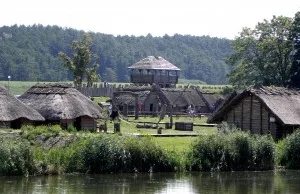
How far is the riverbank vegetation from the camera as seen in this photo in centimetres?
4212

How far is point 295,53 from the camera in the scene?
76688 millimetres

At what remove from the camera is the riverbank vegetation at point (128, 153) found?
1658 inches

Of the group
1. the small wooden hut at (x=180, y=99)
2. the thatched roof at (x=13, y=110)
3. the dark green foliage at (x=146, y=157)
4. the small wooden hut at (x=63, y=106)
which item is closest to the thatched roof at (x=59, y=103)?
the small wooden hut at (x=63, y=106)

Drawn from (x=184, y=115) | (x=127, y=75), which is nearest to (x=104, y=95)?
(x=184, y=115)

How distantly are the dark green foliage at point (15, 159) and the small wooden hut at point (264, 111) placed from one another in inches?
794

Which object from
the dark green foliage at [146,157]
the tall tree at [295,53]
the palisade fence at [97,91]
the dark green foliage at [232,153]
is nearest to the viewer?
the dark green foliage at [146,157]

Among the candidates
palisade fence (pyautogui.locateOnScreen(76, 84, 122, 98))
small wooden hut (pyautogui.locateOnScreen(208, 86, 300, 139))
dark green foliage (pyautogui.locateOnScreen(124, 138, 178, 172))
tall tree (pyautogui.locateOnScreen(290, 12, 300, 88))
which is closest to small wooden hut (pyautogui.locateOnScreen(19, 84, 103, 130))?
small wooden hut (pyautogui.locateOnScreen(208, 86, 300, 139))

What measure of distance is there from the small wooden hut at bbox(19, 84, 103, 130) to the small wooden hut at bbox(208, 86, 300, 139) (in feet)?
29.5

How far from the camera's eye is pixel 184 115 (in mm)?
89875

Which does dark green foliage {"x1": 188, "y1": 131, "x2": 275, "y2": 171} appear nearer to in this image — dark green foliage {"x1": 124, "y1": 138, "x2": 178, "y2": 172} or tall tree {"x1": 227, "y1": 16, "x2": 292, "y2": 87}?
dark green foliage {"x1": 124, "y1": 138, "x2": 178, "y2": 172}

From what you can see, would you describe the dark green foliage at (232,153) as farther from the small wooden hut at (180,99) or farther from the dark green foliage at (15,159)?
the small wooden hut at (180,99)

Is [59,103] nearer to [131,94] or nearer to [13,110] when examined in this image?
[13,110]

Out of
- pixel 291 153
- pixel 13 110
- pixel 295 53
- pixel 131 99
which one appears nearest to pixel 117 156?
pixel 291 153

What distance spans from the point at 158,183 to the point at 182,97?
57311 millimetres
